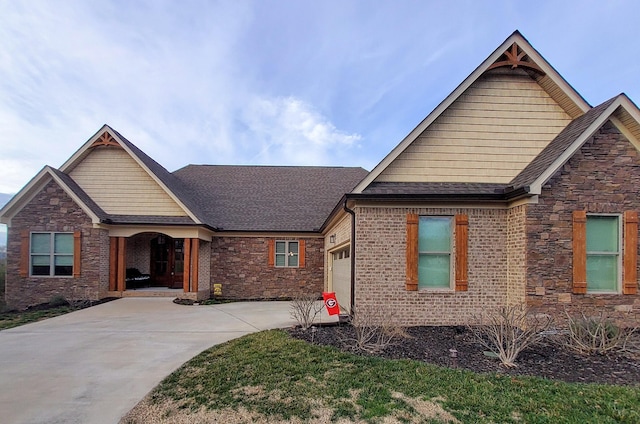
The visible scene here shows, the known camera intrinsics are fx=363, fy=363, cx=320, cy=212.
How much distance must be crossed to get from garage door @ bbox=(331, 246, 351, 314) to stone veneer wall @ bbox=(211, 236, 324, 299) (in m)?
2.85

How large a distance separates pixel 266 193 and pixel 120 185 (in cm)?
668

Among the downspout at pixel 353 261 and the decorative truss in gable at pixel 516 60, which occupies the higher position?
the decorative truss in gable at pixel 516 60

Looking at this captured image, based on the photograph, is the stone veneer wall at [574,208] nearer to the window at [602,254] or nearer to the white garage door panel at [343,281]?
the window at [602,254]

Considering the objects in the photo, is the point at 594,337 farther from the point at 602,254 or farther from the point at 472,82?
the point at 472,82

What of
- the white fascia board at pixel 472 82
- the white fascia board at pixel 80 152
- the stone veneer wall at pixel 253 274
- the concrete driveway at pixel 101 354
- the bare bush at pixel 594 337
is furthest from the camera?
the stone veneer wall at pixel 253 274

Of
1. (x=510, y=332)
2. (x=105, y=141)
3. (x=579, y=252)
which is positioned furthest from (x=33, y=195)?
(x=579, y=252)

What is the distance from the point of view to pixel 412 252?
28.3 feet

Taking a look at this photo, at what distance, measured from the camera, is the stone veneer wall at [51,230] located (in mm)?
13266

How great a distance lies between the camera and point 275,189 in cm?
1908

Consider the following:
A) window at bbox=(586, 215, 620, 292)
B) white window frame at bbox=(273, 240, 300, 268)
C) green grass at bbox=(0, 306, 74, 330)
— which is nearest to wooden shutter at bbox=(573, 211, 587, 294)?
window at bbox=(586, 215, 620, 292)

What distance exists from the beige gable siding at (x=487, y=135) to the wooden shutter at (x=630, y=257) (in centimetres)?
258

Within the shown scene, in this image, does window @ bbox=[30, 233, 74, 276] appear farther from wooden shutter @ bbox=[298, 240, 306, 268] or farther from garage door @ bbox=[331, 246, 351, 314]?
garage door @ bbox=[331, 246, 351, 314]

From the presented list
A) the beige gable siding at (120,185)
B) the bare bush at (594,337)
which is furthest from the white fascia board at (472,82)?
the beige gable siding at (120,185)

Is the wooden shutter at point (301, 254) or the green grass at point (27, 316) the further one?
the wooden shutter at point (301, 254)
